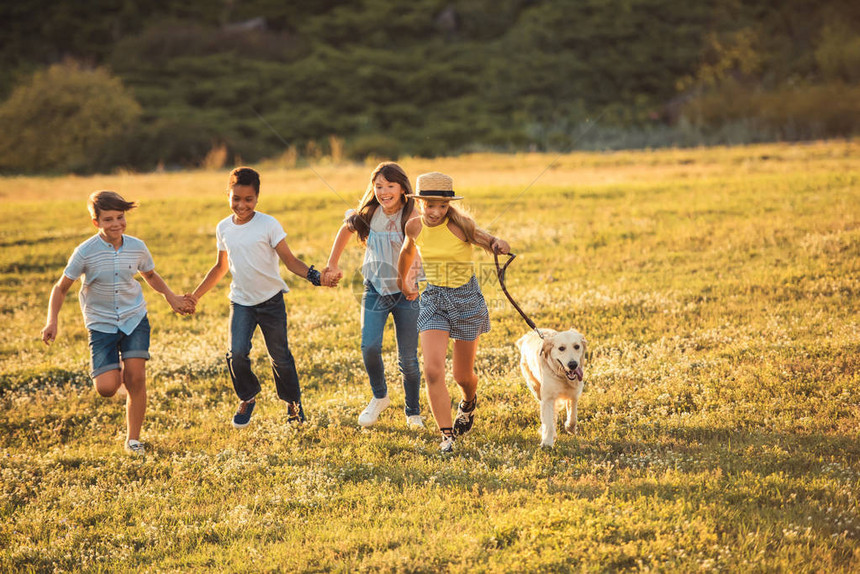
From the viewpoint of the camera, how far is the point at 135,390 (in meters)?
7.56

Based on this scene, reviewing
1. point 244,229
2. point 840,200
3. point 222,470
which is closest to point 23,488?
point 222,470

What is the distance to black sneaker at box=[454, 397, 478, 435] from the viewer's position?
24.5 ft

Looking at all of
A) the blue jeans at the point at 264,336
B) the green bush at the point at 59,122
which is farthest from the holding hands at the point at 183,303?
the green bush at the point at 59,122

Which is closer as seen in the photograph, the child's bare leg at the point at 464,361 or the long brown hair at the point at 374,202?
the child's bare leg at the point at 464,361

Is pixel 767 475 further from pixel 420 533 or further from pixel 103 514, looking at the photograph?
pixel 103 514

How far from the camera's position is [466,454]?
7047 millimetres

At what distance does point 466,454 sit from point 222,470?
2.33 meters

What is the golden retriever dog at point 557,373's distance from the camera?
22.5ft

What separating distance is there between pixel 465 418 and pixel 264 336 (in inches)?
88.9

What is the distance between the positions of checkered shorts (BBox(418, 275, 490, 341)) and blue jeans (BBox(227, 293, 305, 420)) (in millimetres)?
1652

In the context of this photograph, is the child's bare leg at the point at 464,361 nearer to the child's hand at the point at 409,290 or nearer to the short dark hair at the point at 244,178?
the child's hand at the point at 409,290

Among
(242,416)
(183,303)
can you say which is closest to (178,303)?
(183,303)

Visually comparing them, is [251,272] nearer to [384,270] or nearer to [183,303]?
[183,303]

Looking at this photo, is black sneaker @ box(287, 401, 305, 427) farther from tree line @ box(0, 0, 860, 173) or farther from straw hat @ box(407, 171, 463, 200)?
tree line @ box(0, 0, 860, 173)
